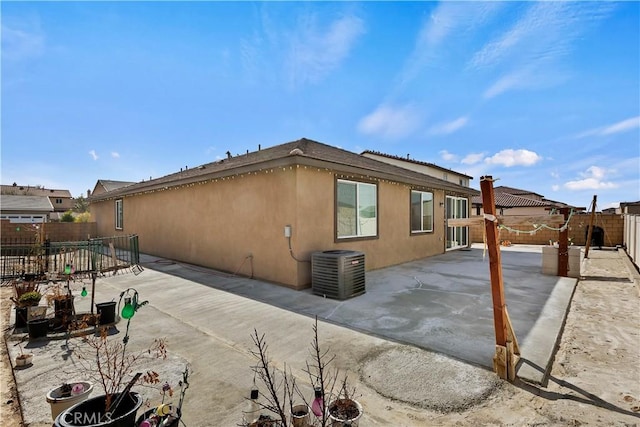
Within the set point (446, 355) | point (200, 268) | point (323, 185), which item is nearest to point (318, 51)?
point (323, 185)

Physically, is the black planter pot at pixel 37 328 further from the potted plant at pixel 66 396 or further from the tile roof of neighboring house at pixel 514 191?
the tile roof of neighboring house at pixel 514 191

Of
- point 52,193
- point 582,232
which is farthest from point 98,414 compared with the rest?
point 52,193

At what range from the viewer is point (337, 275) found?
5652 millimetres

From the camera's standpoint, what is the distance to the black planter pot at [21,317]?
4.17 metres

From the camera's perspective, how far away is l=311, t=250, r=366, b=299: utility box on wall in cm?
564

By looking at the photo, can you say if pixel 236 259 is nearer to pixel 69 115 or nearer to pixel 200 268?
pixel 200 268

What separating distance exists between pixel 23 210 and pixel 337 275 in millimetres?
37335

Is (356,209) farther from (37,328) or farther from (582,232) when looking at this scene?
(582,232)

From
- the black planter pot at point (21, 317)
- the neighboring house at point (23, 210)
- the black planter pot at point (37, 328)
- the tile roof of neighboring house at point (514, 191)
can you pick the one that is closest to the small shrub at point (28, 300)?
the black planter pot at point (21, 317)

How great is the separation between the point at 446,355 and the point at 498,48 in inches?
313

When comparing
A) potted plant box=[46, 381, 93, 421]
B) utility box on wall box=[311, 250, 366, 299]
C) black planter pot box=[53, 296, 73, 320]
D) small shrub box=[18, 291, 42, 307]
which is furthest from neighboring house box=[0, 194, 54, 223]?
potted plant box=[46, 381, 93, 421]

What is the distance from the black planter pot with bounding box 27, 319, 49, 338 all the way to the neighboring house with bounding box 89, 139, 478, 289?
3963 mm

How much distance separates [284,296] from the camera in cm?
584

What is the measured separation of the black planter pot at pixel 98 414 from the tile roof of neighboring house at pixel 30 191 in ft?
202
